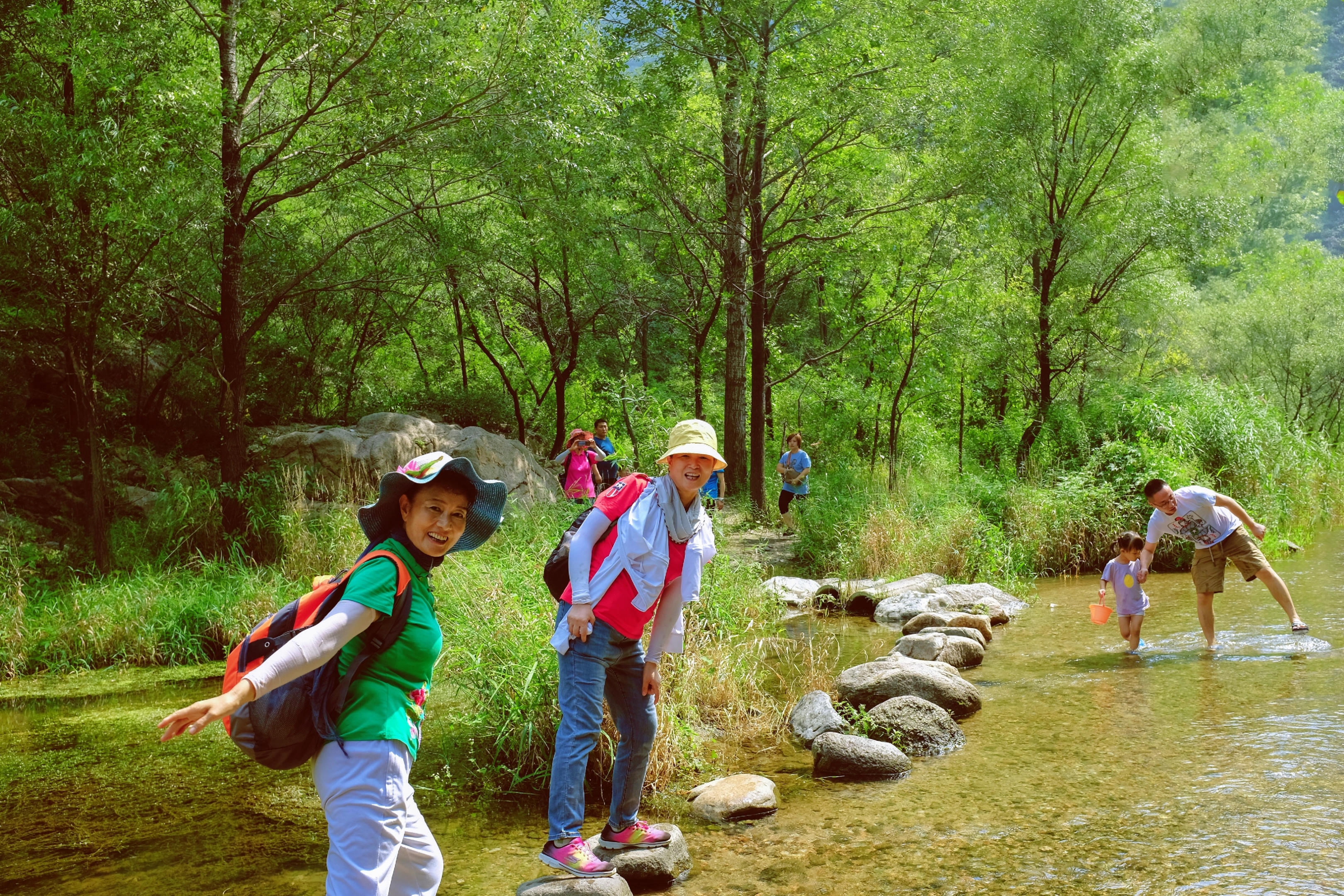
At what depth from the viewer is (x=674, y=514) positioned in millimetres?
4254

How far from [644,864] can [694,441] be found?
1898mm

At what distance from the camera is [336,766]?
2.76 metres

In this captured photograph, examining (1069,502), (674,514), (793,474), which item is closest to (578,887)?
(674,514)

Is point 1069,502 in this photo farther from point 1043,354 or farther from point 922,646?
point 1043,354

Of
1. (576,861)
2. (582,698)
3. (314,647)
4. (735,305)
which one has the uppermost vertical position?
(735,305)

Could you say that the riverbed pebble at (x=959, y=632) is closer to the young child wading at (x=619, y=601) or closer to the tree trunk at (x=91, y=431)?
the young child wading at (x=619, y=601)

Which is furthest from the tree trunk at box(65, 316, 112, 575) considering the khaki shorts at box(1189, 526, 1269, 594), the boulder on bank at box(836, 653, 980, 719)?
the khaki shorts at box(1189, 526, 1269, 594)

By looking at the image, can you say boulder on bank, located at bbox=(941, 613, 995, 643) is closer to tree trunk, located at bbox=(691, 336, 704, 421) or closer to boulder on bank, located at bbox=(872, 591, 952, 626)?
boulder on bank, located at bbox=(872, 591, 952, 626)

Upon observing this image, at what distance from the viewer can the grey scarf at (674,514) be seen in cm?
424

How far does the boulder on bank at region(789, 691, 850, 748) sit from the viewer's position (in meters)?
6.74

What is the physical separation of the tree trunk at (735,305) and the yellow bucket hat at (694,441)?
1261cm

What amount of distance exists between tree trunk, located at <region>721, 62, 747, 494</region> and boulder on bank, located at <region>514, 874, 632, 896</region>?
13338 mm

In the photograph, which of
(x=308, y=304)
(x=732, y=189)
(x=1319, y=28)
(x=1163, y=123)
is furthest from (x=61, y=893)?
(x=1319, y=28)

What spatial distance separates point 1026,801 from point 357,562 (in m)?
4.13
